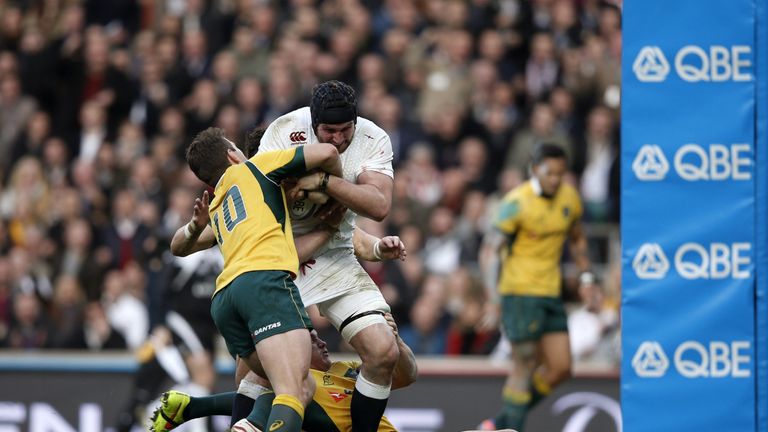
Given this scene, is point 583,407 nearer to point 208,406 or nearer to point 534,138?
point 534,138

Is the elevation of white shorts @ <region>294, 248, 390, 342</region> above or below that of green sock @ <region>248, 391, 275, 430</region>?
above

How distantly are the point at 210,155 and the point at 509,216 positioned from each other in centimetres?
452

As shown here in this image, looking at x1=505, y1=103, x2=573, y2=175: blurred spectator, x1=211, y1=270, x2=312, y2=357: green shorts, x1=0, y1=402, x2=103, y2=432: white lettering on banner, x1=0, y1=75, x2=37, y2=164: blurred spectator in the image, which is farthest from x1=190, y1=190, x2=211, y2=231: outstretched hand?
x1=0, y1=75, x2=37, y2=164: blurred spectator

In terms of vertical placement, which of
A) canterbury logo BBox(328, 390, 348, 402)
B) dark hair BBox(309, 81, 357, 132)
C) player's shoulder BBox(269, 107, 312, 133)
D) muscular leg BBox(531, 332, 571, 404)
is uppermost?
dark hair BBox(309, 81, 357, 132)

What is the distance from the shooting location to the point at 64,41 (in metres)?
17.6

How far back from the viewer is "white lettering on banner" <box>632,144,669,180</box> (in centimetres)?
832

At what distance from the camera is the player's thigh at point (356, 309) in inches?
331

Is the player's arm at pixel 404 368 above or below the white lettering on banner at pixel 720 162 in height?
below

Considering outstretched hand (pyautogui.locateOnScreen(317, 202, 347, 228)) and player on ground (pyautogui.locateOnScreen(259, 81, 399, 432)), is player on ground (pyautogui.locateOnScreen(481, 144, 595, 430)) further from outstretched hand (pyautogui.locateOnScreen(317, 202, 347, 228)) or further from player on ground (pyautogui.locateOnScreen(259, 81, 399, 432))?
outstretched hand (pyautogui.locateOnScreen(317, 202, 347, 228))

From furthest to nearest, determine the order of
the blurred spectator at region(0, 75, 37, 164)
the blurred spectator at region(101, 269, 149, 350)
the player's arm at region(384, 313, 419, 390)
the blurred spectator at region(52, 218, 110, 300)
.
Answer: the blurred spectator at region(0, 75, 37, 164) → the blurred spectator at region(52, 218, 110, 300) → the blurred spectator at region(101, 269, 149, 350) → the player's arm at region(384, 313, 419, 390)

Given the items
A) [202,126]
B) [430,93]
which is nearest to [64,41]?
[202,126]

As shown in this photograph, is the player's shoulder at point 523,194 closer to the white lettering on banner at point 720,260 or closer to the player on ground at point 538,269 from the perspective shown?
the player on ground at point 538,269

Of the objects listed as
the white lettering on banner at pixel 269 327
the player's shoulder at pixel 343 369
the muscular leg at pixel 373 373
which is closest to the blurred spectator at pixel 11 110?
the player's shoulder at pixel 343 369

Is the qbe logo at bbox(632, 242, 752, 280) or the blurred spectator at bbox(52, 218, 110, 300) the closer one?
the qbe logo at bbox(632, 242, 752, 280)
